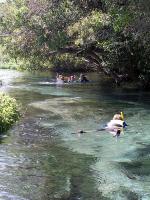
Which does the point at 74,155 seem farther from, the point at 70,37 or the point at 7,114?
the point at 70,37

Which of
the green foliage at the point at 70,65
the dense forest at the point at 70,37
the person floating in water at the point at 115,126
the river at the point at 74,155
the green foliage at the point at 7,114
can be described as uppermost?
the dense forest at the point at 70,37

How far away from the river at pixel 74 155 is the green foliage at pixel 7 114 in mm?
A: 385

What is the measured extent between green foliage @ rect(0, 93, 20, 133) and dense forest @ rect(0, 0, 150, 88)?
252 inches

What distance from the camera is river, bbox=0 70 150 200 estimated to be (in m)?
14.6

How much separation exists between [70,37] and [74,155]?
2124 cm

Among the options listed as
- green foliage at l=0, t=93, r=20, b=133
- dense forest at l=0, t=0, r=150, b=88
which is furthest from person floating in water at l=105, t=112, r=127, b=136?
dense forest at l=0, t=0, r=150, b=88

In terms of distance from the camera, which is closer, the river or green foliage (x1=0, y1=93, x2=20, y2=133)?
the river

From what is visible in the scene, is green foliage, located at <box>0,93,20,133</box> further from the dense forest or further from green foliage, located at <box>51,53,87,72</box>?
green foliage, located at <box>51,53,87,72</box>

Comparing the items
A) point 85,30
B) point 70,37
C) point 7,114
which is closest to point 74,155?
Answer: point 7,114

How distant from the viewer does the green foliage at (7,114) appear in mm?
22594

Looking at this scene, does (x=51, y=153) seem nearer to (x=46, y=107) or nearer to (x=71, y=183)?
(x=71, y=183)

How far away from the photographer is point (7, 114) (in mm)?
23953

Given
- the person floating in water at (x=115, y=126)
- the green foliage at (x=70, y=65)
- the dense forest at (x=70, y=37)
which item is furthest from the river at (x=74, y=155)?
the green foliage at (x=70, y=65)

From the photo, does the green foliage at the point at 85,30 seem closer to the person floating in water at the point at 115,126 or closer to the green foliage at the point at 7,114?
the green foliage at the point at 7,114
